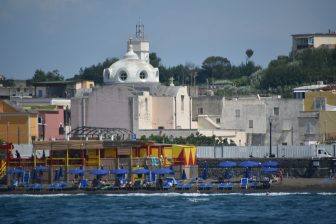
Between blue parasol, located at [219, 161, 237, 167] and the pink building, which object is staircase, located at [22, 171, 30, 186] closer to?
blue parasol, located at [219, 161, 237, 167]

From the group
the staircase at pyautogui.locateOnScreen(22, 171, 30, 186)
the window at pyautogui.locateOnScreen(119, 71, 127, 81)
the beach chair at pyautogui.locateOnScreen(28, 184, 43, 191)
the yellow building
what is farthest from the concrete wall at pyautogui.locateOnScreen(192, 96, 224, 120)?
the beach chair at pyautogui.locateOnScreen(28, 184, 43, 191)

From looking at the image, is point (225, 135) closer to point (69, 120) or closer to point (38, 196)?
point (69, 120)

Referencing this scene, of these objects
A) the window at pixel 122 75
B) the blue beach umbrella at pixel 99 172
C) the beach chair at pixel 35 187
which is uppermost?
the window at pixel 122 75

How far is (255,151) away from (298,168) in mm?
7860

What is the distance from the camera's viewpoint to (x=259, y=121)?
148750 millimetres

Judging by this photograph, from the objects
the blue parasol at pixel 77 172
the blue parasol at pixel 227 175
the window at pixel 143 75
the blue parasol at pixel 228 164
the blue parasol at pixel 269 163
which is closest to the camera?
the blue parasol at pixel 77 172

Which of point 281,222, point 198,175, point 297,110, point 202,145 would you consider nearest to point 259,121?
point 297,110

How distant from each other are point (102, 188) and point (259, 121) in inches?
1638

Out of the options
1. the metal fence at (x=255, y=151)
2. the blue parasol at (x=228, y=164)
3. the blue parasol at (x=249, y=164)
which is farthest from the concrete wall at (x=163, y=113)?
the blue parasol at (x=249, y=164)

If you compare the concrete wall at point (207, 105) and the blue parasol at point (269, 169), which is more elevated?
the concrete wall at point (207, 105)

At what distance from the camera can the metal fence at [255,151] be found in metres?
129

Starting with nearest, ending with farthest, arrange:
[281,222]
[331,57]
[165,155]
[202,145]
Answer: [281,222], [165,155], [202,145], [331,57]

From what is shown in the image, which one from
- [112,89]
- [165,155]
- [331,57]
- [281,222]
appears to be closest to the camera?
[281,222]

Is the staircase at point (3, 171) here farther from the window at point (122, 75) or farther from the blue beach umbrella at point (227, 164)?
the window at point (122, 75)
